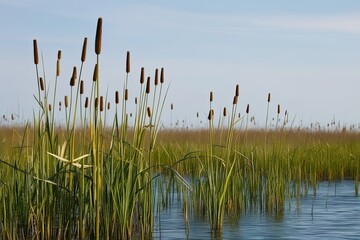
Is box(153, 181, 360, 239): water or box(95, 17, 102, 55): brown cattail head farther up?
box(95, 17, 102, 55): brown cattail head

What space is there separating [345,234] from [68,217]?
158 inches

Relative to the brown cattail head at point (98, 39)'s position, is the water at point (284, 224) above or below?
below

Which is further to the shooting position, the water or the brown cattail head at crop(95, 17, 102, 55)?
the water

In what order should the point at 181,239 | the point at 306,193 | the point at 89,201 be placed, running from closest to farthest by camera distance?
the point at 89,201
the point at 181,239
the point at 306,193

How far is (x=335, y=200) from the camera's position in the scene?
11883mm

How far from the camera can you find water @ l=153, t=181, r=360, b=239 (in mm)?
8234

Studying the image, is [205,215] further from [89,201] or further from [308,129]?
[308,129]

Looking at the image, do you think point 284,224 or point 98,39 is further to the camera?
point 284,224

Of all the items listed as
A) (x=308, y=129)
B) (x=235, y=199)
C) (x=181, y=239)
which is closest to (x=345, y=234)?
(x=235, y=199)

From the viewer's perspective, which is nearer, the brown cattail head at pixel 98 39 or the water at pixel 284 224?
the brown cattail head at pixel 98 39

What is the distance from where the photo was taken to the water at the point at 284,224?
8.23 m

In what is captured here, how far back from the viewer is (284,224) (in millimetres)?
8961

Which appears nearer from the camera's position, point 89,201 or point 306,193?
point 89,201

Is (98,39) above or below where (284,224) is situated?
above
